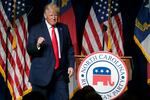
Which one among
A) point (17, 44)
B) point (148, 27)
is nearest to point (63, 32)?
point (17, 44)

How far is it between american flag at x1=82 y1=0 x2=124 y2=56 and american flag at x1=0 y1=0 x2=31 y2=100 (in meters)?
0.91

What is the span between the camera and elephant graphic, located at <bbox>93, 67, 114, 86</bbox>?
20.0ft

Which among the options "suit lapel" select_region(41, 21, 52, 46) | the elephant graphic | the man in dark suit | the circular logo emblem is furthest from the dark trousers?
the elephant graphic

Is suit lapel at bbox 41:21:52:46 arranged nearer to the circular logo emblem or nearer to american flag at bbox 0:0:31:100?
the circular logo emblem

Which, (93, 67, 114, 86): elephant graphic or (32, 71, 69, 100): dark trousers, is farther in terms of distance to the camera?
(93, 67, 114, 86): elephant graphic

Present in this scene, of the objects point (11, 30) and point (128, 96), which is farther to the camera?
point (11, 30)

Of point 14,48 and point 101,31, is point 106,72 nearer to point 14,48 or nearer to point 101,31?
point 101,31

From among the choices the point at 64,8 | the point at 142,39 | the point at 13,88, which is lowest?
the point at 13,88

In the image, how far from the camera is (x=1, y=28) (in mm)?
7258

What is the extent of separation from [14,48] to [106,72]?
1739 millimetres

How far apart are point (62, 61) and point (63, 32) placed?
1.03 ft

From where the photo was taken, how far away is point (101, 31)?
7.55 m

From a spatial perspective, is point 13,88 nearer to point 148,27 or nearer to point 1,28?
point 1,28

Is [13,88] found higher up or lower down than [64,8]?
lower down
